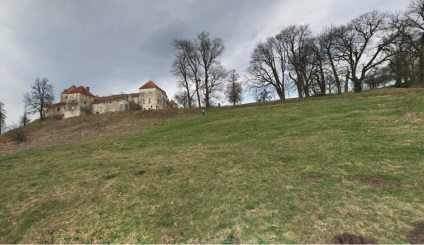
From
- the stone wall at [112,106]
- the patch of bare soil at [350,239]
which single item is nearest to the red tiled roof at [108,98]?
the stone wall at [112,106]

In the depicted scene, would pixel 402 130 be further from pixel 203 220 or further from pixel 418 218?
pixel 203 220

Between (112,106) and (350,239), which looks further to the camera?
(112,106)

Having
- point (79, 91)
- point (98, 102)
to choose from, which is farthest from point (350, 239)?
point (79, 91)

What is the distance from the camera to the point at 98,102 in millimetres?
68250

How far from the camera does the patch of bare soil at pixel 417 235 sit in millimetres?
3850

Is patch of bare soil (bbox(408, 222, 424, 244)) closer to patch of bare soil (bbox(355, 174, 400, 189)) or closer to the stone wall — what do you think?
patch of bare soil (bbox(355, 174, 400, 189))

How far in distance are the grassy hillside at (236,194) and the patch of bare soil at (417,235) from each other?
0.05 m

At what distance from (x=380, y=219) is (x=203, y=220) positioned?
11.8 ft

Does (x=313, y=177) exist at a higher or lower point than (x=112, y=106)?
lower

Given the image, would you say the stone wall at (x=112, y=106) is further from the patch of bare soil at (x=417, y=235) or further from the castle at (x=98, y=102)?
the patch of bare soil at (x=417, y=235)

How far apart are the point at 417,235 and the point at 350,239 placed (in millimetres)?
1172

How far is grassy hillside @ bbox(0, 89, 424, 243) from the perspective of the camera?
458 centimetres

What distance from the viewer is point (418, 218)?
14.7 ft

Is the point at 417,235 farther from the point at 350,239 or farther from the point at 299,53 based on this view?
the point at 299,53
